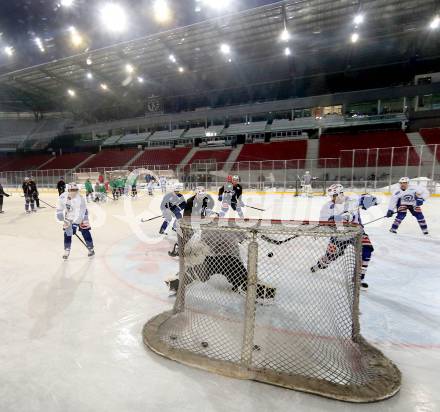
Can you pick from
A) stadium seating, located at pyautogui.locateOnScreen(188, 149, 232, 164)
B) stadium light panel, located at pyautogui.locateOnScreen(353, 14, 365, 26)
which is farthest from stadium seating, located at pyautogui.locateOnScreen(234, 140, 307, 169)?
stadium light panel, located at pyautogui.locateOnScreen(353, 14, 365, 26)

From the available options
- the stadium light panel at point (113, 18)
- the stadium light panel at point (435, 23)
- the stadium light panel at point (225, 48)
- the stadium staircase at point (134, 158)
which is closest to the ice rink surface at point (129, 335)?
the stadium light panel at point (113, 18)

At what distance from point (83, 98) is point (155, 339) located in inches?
1537

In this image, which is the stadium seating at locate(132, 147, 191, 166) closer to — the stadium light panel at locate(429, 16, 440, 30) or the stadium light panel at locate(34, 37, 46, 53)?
the stadium light panel at locate(34, 37, 46, 53)

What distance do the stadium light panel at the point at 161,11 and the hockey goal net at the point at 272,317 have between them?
16885 millimetres

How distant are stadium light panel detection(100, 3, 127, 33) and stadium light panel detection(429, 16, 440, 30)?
63.9ft

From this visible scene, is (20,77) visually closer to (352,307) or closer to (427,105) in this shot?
(352,307)

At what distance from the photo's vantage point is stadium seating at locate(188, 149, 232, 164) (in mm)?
25800

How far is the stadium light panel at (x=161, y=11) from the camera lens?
1532 centimetres

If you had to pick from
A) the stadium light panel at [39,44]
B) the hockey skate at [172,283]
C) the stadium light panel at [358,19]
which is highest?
the stadium light panel at [358,19]

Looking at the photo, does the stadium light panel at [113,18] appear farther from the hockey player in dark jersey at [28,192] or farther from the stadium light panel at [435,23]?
the stadium light panel at [435,23]

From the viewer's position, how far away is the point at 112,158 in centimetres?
3089

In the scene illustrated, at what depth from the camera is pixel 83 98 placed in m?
34.9

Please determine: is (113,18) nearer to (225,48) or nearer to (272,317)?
(225,48)

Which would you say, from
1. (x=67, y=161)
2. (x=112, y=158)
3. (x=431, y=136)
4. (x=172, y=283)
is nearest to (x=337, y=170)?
(x=431, y=136)
